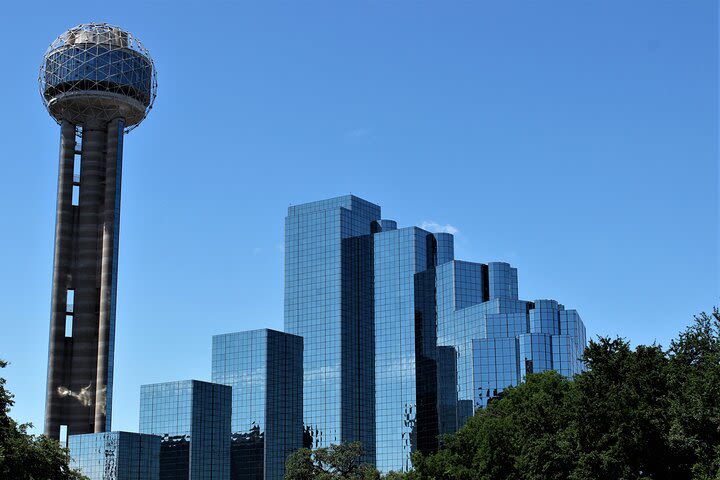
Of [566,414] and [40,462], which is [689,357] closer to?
[566,414]

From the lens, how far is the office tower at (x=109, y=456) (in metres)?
188

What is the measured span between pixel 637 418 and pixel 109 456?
128 m

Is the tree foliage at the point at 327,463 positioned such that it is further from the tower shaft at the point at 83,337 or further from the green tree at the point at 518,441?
the green tree at the point at 518,441

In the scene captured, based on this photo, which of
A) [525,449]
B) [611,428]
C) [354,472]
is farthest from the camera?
[354,472]

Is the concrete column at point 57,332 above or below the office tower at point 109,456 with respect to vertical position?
above

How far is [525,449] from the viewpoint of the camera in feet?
314

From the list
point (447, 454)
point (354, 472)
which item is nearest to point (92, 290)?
point (354, 472)

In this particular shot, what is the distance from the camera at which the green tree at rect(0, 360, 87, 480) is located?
8025 cm

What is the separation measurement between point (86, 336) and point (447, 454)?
3913 inches

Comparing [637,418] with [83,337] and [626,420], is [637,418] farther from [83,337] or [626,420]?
[83,337]

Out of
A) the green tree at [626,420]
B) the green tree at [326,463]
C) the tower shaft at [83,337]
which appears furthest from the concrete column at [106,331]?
the green tree at [626,420]

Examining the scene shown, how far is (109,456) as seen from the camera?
188 meters

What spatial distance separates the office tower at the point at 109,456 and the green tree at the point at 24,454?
101 metres

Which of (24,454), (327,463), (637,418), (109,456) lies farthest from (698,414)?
(109,456)
